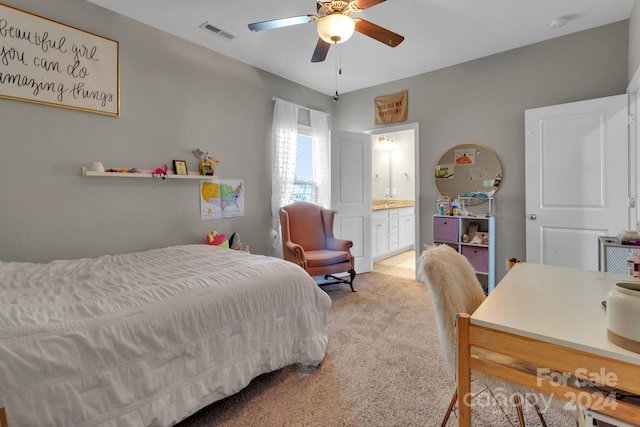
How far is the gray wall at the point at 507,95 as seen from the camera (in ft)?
9.45

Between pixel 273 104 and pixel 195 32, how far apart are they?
1.20m

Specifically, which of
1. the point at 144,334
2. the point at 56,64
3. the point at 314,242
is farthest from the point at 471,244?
the point at 56,64

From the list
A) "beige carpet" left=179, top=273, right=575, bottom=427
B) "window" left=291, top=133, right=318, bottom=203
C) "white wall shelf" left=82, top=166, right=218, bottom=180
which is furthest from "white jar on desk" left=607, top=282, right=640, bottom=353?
"window" left=291, top=133, right=318, bottom=203

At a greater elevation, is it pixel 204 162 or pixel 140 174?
pixel 204 162

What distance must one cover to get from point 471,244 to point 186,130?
342cm

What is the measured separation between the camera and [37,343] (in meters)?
1.06

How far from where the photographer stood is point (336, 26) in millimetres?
1947

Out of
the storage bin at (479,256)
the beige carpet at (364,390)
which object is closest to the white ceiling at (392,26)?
the storage bin at (479,256)

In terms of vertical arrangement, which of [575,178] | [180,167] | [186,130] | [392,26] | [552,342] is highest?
[392,26]

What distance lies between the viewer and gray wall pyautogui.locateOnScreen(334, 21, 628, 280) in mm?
2879

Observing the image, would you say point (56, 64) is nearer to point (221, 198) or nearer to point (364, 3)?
point (221, 198)

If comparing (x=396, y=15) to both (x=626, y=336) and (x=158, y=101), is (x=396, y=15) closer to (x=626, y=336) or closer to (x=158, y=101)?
(x=158, y=101)

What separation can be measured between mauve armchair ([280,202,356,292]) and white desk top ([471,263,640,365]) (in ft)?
6.96

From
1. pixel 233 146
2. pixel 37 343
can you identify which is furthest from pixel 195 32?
pixel 37 343
